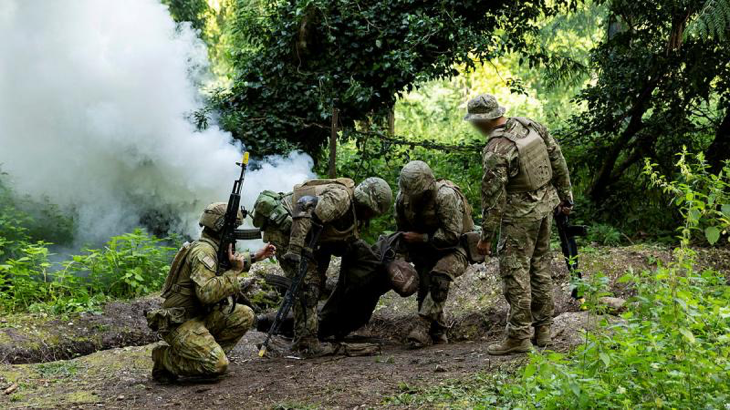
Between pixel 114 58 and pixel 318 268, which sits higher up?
pixel 114 58

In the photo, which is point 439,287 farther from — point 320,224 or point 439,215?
point 320,224

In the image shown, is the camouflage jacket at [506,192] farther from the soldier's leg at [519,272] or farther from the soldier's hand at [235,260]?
the soldier's hand at [235,260]

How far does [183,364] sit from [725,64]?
845 cm

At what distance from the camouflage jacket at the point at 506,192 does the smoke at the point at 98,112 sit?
5.09 metres

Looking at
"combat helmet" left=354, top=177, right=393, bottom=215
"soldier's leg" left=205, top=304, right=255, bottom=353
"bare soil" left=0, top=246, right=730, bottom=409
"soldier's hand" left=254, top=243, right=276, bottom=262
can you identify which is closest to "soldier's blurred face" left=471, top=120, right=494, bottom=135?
"combat helmet" left=354, top=177, right=393, bottom=215

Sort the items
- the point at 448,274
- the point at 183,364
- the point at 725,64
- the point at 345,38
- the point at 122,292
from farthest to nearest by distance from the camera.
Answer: the point at 345,38 < the point at 725,64 < the point at 122,292 < the point at 448,274 < the point at 183,364

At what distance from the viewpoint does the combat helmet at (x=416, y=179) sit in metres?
6.95

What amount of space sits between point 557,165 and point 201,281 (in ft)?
9.71

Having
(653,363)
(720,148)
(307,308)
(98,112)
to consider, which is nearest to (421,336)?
(307,308)

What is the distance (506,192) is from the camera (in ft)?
20.5

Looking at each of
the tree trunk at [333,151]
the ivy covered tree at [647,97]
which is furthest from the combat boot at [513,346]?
the ivy covered tree at [647,97]

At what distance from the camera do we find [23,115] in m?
11.3

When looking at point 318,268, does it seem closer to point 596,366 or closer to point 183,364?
point 183,364

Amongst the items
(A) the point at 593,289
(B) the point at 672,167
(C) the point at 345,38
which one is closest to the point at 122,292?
(C) the point at 345,38
